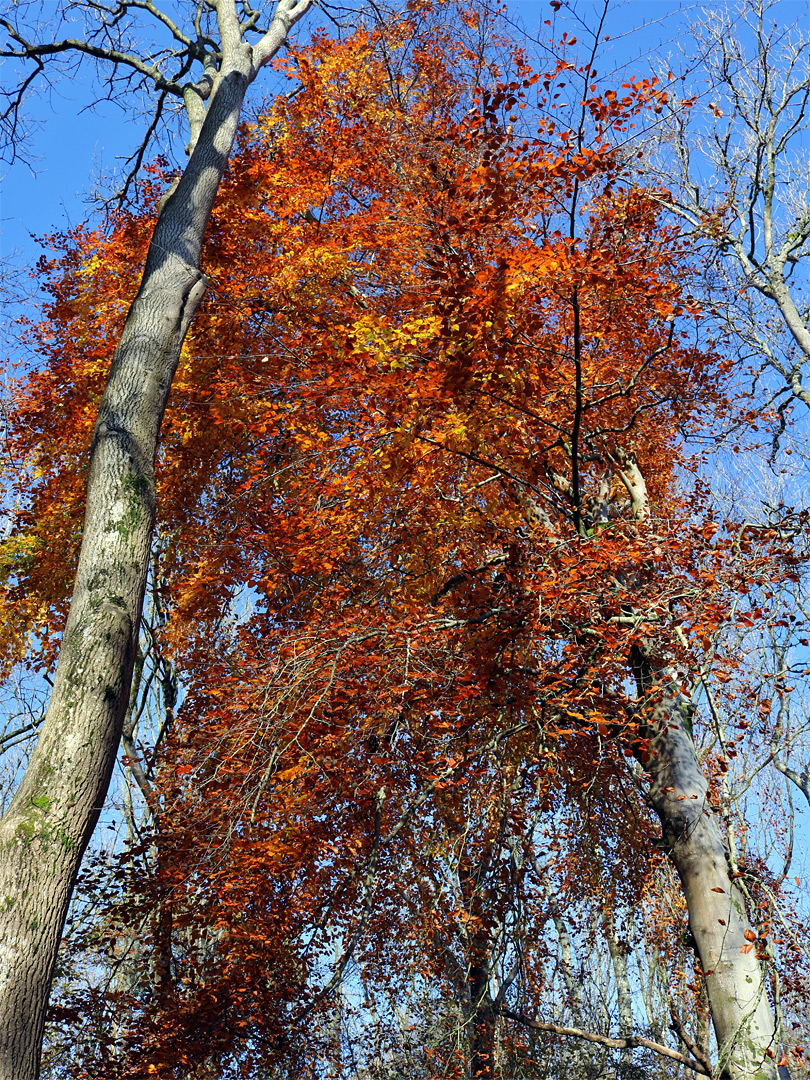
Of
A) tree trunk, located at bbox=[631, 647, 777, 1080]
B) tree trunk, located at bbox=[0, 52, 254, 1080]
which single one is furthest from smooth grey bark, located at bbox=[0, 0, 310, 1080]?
tree trunk, located at bbox=[631, 647, 777, 1080]

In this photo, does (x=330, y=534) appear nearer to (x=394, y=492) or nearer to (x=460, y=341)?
(x=394, y=492)

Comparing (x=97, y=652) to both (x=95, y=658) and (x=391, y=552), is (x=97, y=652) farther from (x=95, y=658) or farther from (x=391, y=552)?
(x=391, y=552)

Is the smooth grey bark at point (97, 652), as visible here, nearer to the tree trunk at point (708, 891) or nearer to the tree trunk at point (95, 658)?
the tree trunk at point (95, 658)

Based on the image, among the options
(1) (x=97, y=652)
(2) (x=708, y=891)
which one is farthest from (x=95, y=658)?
Result: (2) (x=708, y=891)

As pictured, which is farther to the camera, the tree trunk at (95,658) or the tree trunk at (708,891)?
the tree trunk at (708,891)

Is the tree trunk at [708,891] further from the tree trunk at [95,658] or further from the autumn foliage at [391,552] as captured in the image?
the tree trunk at [95,658]

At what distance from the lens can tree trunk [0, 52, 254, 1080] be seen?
3.45 meters

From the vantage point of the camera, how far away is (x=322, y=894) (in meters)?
8.48

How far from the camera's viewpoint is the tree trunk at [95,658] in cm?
345

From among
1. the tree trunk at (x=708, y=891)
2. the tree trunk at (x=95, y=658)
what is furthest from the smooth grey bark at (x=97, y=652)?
the tree trunk at (x=708, y=891)

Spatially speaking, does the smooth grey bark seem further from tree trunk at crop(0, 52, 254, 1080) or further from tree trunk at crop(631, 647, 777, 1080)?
tree trunk at crop(631, 647, 777, 1080)

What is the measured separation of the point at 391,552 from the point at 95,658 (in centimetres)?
542

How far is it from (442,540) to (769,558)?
14.8 ft

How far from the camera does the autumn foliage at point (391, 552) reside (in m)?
6.27
